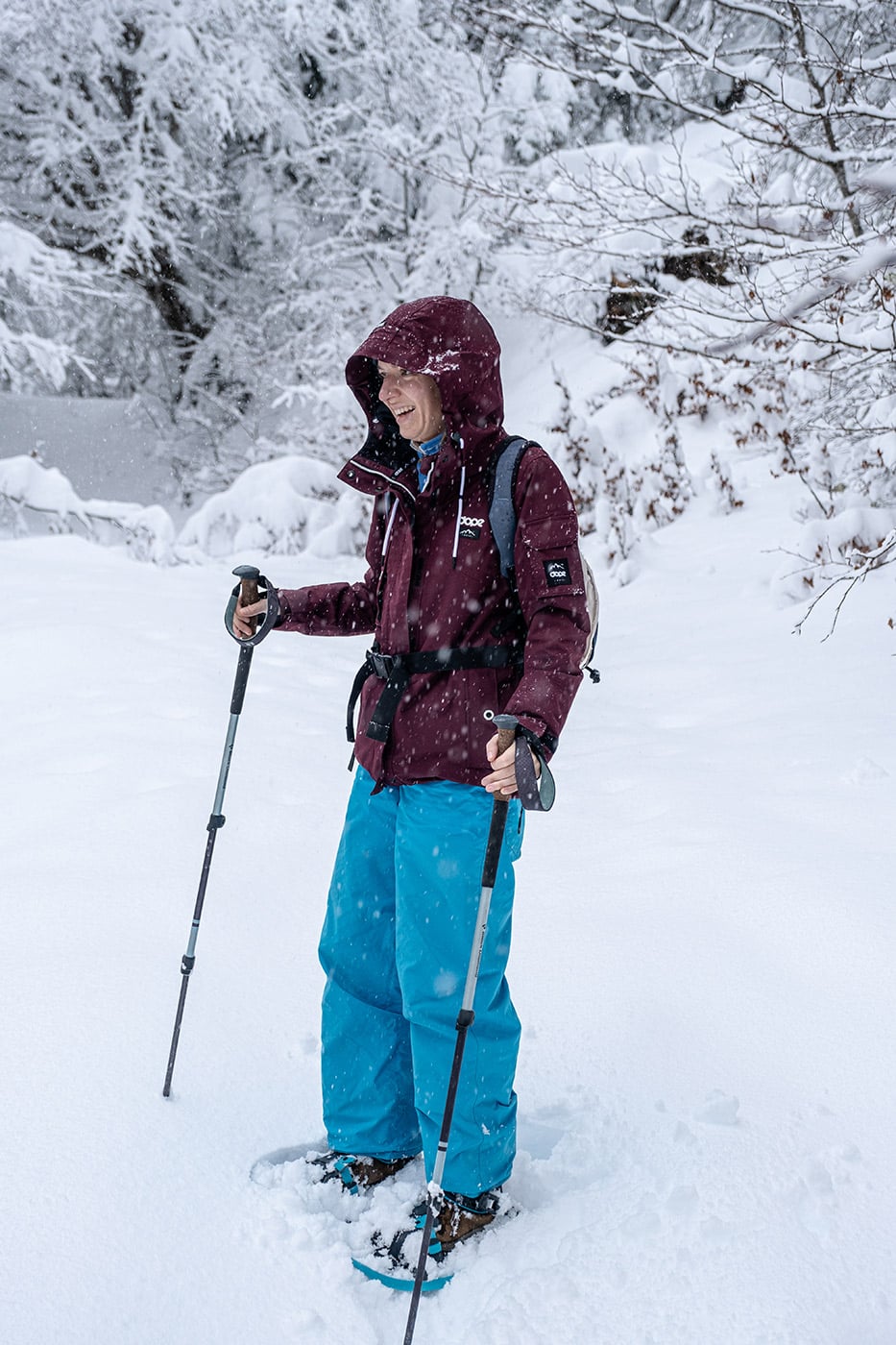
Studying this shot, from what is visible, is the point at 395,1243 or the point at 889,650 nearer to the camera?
the point at 395,1243

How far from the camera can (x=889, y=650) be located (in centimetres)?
582

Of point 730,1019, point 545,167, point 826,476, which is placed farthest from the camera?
point 545,167

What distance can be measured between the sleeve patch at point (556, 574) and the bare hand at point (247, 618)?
2.61 ft

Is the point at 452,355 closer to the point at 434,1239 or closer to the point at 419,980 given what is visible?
the point at 419,980

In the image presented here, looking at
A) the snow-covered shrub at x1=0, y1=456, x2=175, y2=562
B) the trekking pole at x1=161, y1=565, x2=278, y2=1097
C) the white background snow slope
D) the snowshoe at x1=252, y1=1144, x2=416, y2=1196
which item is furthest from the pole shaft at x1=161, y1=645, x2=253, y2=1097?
the snow-covered shrub at x1=0, y1=456, x2=175, y2=562

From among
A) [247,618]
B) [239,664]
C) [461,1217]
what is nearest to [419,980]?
[461,1217]

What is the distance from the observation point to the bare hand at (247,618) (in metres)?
2.51

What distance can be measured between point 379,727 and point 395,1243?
1149 millimetres

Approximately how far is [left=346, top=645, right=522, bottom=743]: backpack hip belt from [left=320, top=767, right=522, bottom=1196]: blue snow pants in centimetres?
16

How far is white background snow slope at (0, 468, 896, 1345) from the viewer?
6.76 feet

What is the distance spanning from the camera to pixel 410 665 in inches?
88.2

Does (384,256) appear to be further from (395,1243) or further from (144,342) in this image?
(395,1243)

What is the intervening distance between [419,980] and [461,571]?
0.90m

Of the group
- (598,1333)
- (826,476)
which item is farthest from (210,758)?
(826,476)
